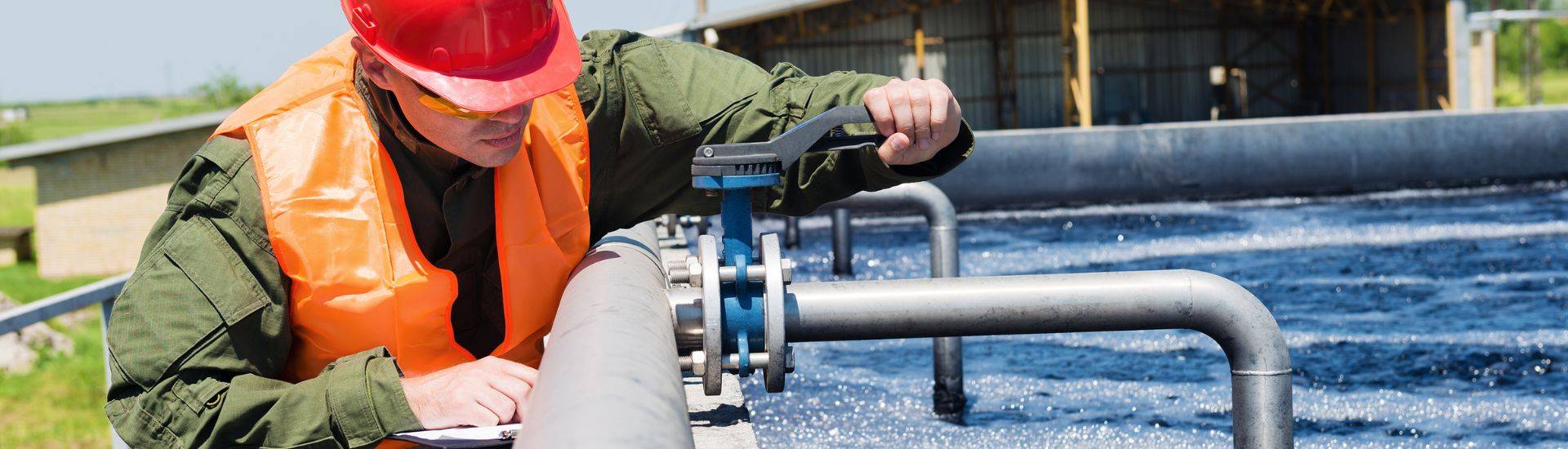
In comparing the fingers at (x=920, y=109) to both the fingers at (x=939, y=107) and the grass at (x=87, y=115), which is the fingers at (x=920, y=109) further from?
the grass at (x=87, y=115)

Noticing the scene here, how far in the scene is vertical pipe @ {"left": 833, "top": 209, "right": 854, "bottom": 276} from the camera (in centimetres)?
645

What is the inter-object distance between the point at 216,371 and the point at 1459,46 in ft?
60.4

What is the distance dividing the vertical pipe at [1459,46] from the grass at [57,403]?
15524mm

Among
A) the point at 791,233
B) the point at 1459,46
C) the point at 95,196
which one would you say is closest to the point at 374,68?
the point at 791,233

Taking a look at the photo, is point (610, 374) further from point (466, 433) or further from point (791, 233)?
point (791, 233)

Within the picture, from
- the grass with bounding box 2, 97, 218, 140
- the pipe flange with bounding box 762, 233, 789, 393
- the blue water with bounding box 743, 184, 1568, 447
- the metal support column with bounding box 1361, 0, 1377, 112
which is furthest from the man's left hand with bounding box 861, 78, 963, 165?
the grass with bounding box 2, 97, 218, 140

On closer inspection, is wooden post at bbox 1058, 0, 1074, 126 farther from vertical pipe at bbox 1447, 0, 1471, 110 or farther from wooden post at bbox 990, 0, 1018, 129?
vertical pipe at bbox 1447, 0, 1471, 110

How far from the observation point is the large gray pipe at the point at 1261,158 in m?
10.2

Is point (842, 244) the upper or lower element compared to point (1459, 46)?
upper

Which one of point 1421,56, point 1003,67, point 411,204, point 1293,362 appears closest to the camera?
point 411,204

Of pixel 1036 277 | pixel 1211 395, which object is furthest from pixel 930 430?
pixel 1036 277

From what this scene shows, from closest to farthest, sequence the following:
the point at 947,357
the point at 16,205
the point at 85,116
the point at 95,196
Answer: the point at 947,357
the point at 95,196
the point at 16,205
the point at 85,116

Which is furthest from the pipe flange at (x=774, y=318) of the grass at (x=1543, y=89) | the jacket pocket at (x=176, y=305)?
the grass at (x=1543, y=89)

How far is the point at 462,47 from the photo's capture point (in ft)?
5.48
